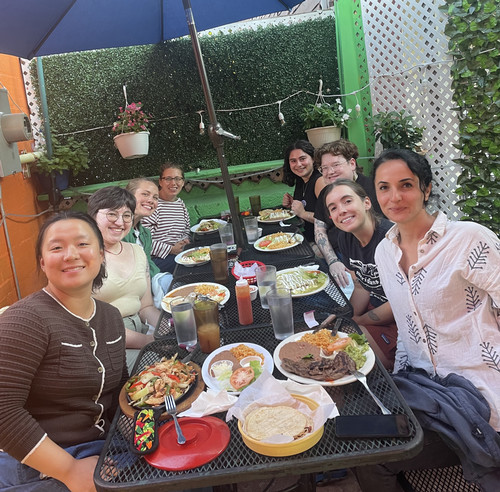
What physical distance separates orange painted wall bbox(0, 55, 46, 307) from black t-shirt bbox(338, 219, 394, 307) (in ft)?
8.20

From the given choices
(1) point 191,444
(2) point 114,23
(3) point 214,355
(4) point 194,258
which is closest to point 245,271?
(4) point 194,258

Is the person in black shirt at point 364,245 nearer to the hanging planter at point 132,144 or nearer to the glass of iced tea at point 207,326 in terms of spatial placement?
the glass of iced tea at point 207,326

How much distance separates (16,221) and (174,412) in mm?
3466

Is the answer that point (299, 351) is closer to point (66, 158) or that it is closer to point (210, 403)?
point (210, 403)

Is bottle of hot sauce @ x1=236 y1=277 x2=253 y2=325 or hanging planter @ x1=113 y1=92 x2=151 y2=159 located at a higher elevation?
hanging planter @ x1=113 y1=92 x2=151 y2=159

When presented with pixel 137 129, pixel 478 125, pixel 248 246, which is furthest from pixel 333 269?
pixel 137 129

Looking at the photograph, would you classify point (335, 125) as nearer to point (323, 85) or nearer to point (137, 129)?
point (323, 85)

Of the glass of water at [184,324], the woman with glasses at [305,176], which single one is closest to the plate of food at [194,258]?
the glass of water at [184,324]

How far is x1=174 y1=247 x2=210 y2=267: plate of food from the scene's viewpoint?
8.59ft

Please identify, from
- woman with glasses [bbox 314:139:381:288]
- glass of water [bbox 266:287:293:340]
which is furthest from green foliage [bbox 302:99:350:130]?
glass of water [bbox 266:287:293:340]

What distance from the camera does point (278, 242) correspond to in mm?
2750

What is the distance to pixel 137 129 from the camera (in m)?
4.41

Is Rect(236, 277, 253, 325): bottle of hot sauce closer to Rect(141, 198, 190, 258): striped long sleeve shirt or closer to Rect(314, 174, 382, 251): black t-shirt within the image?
Rect(314, 174, 382, 251): black t-shirt

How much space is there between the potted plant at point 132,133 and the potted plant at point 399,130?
2690 millimetres
